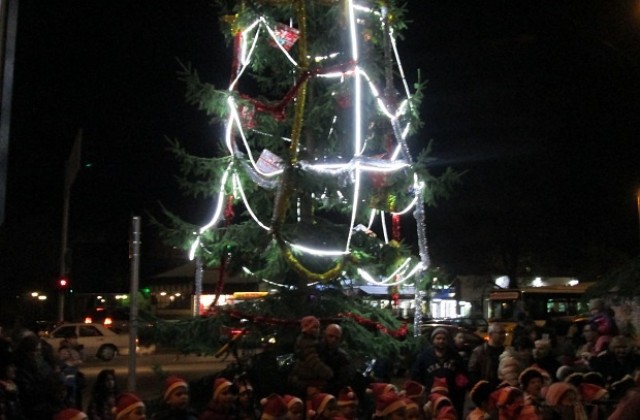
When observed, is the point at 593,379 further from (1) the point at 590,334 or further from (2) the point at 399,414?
(1) the point at 590,334

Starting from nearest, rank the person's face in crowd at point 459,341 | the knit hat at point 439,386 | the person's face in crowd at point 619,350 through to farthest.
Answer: the knit hat at point 439,386, the person's face in crowd at point 459,341, the person's face in crowd at point 619,350

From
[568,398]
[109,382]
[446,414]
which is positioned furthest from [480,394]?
[109,382]

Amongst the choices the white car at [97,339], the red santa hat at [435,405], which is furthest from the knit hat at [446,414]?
the white car at [97,339]

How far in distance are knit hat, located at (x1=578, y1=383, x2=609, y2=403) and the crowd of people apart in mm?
11

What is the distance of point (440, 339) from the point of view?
29.2 feet

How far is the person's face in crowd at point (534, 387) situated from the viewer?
7355 mm

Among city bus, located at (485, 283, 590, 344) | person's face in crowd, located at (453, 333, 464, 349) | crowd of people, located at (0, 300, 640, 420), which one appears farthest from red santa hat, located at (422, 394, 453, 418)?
city bus, located at (485, 283, 590, 344)

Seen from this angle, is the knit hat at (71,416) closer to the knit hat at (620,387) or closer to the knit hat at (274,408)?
the knit hat at (274,408)

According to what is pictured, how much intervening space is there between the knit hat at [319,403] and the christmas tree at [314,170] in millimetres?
3749

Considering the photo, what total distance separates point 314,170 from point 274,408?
194 inches

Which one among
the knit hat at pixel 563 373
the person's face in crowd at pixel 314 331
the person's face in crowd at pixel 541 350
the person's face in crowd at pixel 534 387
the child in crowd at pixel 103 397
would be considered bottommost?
the child in crowd at pixel 103 397

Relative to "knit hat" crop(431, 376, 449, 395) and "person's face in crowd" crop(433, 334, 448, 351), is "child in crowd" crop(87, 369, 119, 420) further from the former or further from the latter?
"person's face in crowd" crop(433, 334, 448, 351)

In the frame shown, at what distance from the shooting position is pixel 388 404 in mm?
6430

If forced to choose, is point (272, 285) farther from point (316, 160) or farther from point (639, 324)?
point (639, 324)
